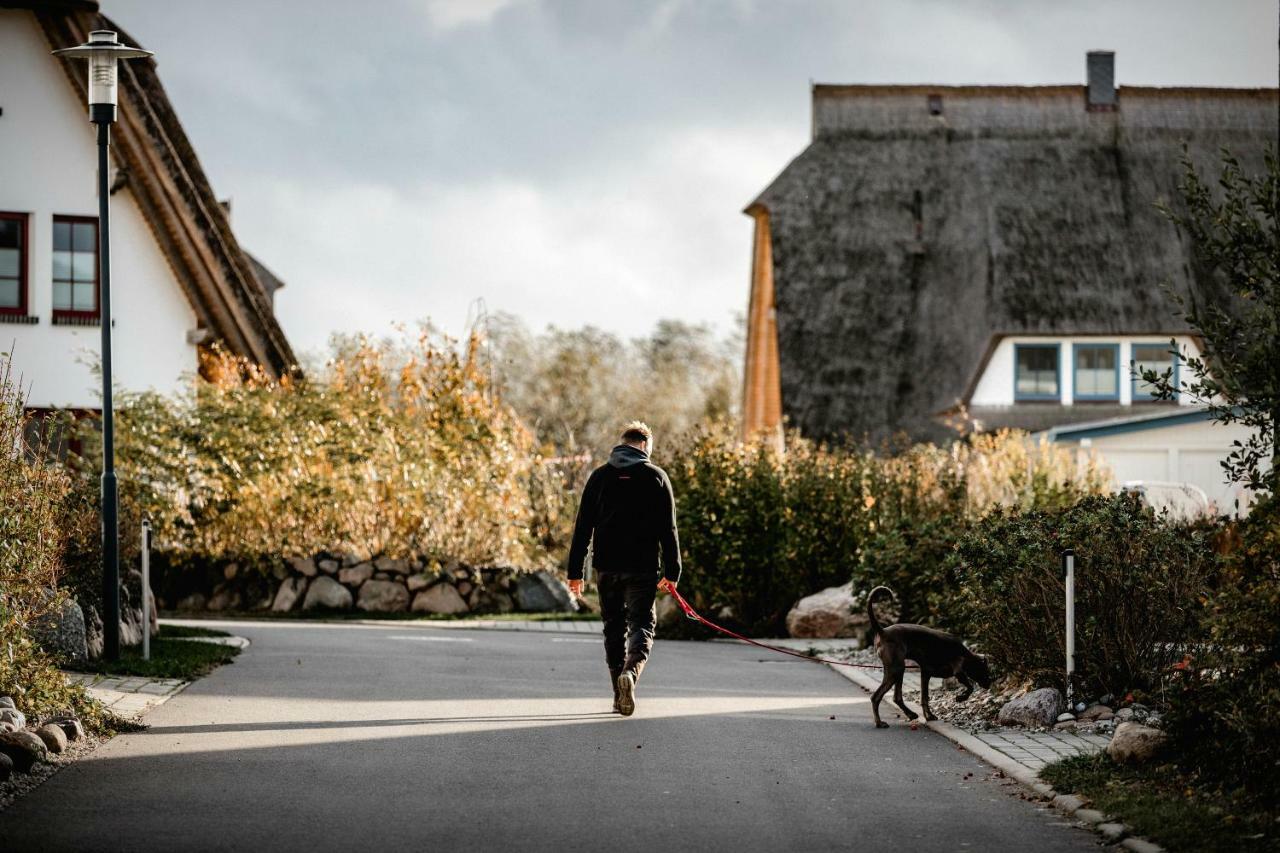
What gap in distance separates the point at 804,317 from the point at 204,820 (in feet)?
113

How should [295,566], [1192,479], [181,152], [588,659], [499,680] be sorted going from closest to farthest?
1. [499,680]
2. [588,659]
3. [295,566]
4. [181,152]
5. [1192,479]

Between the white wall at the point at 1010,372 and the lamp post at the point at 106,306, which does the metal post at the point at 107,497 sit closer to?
the lamp post at the point at 106,306

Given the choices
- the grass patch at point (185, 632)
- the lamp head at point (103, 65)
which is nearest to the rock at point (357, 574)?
the grass patch at point (185, 632)

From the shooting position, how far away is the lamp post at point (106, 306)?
13555 mm

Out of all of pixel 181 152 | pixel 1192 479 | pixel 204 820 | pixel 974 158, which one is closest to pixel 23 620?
pixel 204 820

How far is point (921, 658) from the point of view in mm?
11289

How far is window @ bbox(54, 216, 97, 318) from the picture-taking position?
24.7 m

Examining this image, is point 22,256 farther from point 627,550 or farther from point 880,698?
point 880,698

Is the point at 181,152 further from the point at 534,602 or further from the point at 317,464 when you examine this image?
the point at 534,602

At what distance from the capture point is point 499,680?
554 inches

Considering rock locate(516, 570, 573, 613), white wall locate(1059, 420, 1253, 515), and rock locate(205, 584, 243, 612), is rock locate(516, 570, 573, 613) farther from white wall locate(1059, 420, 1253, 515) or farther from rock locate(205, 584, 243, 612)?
white wall locate(1059, 420, 1253, 515)

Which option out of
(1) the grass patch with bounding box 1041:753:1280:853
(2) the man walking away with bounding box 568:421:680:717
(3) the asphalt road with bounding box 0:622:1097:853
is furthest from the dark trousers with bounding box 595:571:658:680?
(1) the grass patch with bounding box 1041:753:1280:853

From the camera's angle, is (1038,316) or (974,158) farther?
(974,158)

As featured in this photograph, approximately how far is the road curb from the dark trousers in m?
2.10
